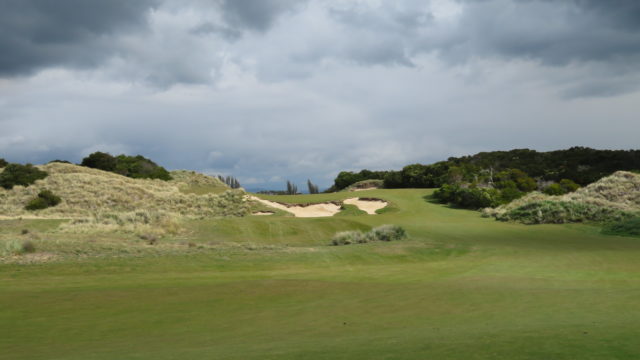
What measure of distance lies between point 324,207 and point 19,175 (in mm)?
25292

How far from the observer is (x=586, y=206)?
3706 centimetres

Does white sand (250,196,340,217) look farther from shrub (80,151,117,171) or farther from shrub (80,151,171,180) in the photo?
shrub (80,151,117,171)

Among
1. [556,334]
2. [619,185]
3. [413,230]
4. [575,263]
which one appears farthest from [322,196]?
[556,334]

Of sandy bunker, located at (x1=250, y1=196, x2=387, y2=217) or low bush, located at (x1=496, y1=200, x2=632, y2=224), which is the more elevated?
sandy bunker, located at (x1=250, y1=196, x2=387, y2=217)

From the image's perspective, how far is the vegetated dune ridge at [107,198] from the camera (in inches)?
1485

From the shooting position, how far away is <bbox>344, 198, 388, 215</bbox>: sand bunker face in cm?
4597

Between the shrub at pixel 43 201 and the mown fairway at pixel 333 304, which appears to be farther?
the shrub at pixel 43 201

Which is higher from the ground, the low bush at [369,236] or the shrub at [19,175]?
the shrub at [19,175]

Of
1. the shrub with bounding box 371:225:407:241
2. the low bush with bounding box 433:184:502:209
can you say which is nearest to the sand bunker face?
the low bush with bounding box 433:184:502:209

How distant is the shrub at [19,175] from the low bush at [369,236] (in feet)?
95.0

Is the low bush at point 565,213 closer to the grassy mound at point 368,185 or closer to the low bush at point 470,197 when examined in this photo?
the low bush at point 470,197

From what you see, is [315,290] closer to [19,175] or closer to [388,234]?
[388,234]

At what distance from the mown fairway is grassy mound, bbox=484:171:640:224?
527 inches

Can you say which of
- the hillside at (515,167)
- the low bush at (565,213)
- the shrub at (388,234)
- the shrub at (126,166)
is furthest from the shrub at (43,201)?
the hillside at (515,167)
